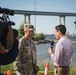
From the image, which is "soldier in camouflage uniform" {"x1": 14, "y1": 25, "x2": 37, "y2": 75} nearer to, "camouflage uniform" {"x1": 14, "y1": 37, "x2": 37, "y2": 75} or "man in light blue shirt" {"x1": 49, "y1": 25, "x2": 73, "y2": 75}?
"camouflage uniform" {"x1": 14, "y1": 37, "x2": 37, "y2": 75}

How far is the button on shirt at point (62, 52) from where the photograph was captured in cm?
465

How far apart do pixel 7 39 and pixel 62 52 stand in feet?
5.65

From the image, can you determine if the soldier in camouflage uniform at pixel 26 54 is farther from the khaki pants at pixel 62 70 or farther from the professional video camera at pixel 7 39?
the professional video camera at pixel 7 39

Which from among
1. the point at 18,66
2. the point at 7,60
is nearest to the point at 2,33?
the point at 7,60

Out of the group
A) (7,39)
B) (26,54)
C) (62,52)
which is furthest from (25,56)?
(7,39)

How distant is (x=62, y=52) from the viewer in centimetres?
467

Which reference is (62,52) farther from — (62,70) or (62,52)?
(62,70)

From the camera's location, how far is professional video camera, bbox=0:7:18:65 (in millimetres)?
3037

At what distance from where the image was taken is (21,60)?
468cm

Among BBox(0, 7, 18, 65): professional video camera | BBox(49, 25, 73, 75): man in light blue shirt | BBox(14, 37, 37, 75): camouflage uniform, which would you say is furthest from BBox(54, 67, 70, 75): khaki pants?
BBox(0, 7, 18, 65): professional video camera

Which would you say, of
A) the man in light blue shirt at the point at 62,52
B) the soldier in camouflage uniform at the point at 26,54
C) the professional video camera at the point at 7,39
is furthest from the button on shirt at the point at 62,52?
the professional video camera at the point at 7,39

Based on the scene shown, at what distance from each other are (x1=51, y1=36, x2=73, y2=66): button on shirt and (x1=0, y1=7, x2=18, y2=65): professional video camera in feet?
5.02

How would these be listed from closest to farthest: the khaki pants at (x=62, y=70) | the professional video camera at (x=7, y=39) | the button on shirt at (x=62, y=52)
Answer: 1. the professional video camera at (x=7, y=39)
2. the button on shirt at (x=62, y=52)
3. the khaki pants at (x=62, y=70)

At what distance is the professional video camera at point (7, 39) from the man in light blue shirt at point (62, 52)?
154cm
